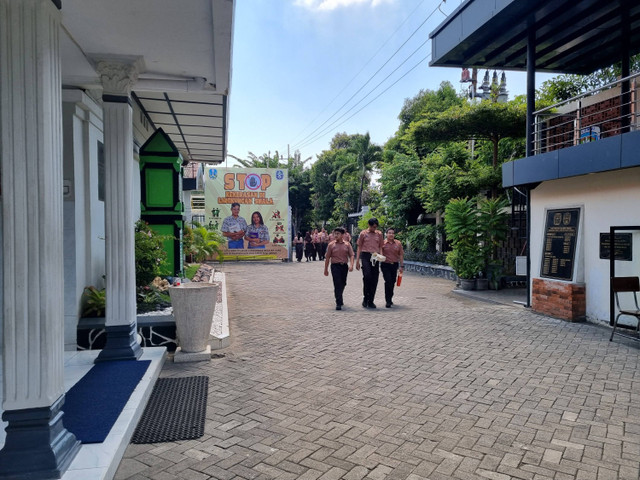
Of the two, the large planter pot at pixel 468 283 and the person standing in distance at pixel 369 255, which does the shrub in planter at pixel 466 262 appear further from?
the person standing in distance at pixel 369 255

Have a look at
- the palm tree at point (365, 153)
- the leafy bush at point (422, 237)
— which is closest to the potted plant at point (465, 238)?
the leafy bush at point (422, 237)

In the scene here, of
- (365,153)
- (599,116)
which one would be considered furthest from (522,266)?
(365,153)

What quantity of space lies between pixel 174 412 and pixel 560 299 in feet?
23.7

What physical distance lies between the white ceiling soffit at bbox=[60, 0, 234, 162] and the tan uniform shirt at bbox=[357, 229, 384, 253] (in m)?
4.68

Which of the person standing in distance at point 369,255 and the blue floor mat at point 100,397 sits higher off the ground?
the person standing in distance at point 369,255

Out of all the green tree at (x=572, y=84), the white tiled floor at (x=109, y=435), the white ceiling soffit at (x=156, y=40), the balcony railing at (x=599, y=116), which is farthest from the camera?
the green tree at (x=572, y=84)

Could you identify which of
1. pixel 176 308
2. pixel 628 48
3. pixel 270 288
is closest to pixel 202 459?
pixel 176 308

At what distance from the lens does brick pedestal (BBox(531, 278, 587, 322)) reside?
27.1 feet

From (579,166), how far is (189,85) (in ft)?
20.7

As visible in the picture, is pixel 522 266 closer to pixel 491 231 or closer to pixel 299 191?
pixel 491 231

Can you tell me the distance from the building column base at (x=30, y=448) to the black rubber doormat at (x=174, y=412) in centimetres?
86

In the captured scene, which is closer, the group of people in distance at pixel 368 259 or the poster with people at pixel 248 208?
the group of people in distance at pixel 368 259

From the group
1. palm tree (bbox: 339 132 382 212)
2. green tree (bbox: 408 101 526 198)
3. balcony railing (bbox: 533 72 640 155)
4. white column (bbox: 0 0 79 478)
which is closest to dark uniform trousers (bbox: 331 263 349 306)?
balcony railing (bbox: 533 72 640 155)

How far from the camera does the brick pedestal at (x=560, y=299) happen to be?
827cm
